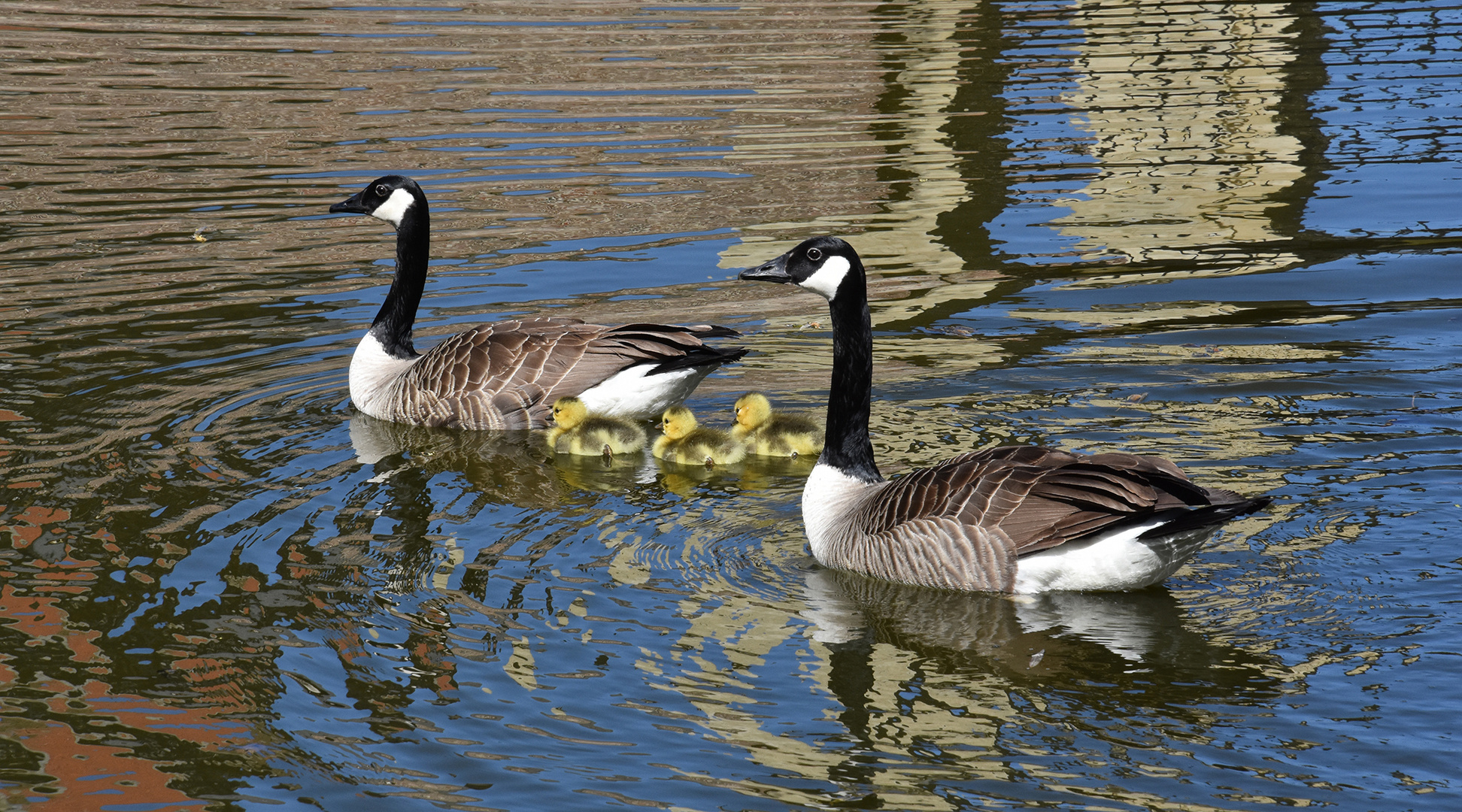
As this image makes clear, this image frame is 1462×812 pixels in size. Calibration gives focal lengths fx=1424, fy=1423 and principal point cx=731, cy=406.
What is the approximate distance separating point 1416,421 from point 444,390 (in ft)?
19.9

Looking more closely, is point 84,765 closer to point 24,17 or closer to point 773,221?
point 773,221

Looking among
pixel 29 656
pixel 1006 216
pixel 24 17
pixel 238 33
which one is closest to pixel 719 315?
pixel 1006 216

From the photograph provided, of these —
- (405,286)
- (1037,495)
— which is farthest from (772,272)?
(405,286)

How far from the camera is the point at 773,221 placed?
14.4 m

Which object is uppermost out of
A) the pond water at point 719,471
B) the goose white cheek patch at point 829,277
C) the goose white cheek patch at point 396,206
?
the goose white cheek patch at point 396,206

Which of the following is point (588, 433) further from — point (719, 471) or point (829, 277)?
point (829, 277)

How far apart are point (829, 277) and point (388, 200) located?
4.35 m

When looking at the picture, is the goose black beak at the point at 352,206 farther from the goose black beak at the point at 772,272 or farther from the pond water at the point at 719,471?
the goose black beak at the point at 772,272

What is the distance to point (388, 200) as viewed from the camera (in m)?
10.4

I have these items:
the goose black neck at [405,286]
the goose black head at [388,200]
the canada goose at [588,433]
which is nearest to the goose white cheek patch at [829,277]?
the canada goose at [588,433]

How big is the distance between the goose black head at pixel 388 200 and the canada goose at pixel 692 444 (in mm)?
2859

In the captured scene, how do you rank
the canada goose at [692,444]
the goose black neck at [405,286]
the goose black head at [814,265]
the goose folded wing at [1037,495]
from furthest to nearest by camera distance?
the goose black neck at [405,286], the canada goose at [692,444], the goose black head at [814,265], the goose folded wing at [1037,495]

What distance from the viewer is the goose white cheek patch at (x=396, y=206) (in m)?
10.3

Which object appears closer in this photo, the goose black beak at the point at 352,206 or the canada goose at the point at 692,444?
the canada goose at the point at 692,444
